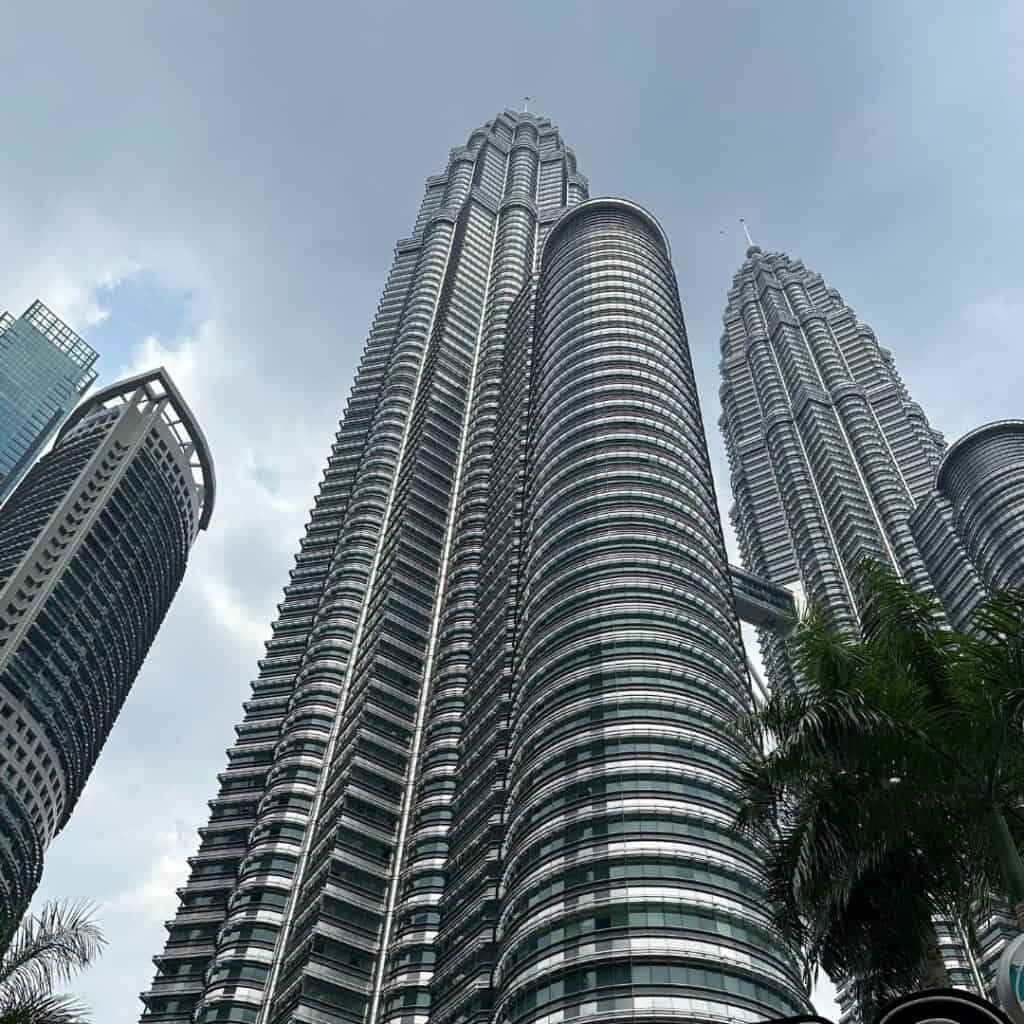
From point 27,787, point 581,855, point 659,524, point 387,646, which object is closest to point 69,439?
point 27,787

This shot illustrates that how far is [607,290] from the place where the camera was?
133 metres

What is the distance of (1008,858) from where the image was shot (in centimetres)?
1658

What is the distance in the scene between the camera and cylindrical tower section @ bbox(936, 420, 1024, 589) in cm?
13562

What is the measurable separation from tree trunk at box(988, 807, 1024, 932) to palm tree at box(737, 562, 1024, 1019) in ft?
0.08

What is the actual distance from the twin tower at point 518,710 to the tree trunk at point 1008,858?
2660 cm

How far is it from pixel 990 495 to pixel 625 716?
3480 inches

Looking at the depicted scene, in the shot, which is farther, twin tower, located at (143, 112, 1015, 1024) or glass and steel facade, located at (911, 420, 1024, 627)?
glass and steel facade, located at (911, 420, 1024, 627)

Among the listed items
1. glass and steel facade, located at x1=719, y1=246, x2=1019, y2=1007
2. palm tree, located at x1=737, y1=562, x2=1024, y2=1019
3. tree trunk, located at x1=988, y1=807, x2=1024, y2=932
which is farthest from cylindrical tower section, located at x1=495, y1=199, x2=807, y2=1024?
glass and steel facade, located at x1=719, y1=246, x2=1019, y2=1007

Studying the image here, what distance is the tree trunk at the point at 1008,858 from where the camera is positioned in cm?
1605

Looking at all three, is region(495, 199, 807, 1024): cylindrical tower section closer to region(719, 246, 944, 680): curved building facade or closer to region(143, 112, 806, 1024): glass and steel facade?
region(143, 112, 806, 1024): glass and steel facade

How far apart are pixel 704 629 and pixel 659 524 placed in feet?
40.5

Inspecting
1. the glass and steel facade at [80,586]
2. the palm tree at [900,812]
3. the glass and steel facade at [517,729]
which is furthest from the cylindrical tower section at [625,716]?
the glass and steel facade at [80,586]

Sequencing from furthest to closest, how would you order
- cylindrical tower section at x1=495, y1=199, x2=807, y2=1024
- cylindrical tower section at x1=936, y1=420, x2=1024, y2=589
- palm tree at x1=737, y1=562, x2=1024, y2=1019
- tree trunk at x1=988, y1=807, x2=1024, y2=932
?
cylindrical tower section at x1=936, y1=420, x2=1024, y2=589
cylindrical tower section at x1=495, y1=199, x2=807, y2=1024
palm tree at x1=737, y1=562, x2=1024, y2=1019
tree trunk at x1=988, y1=807, x2=1024, y2=932

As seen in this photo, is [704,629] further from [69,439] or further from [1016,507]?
[69,439]
